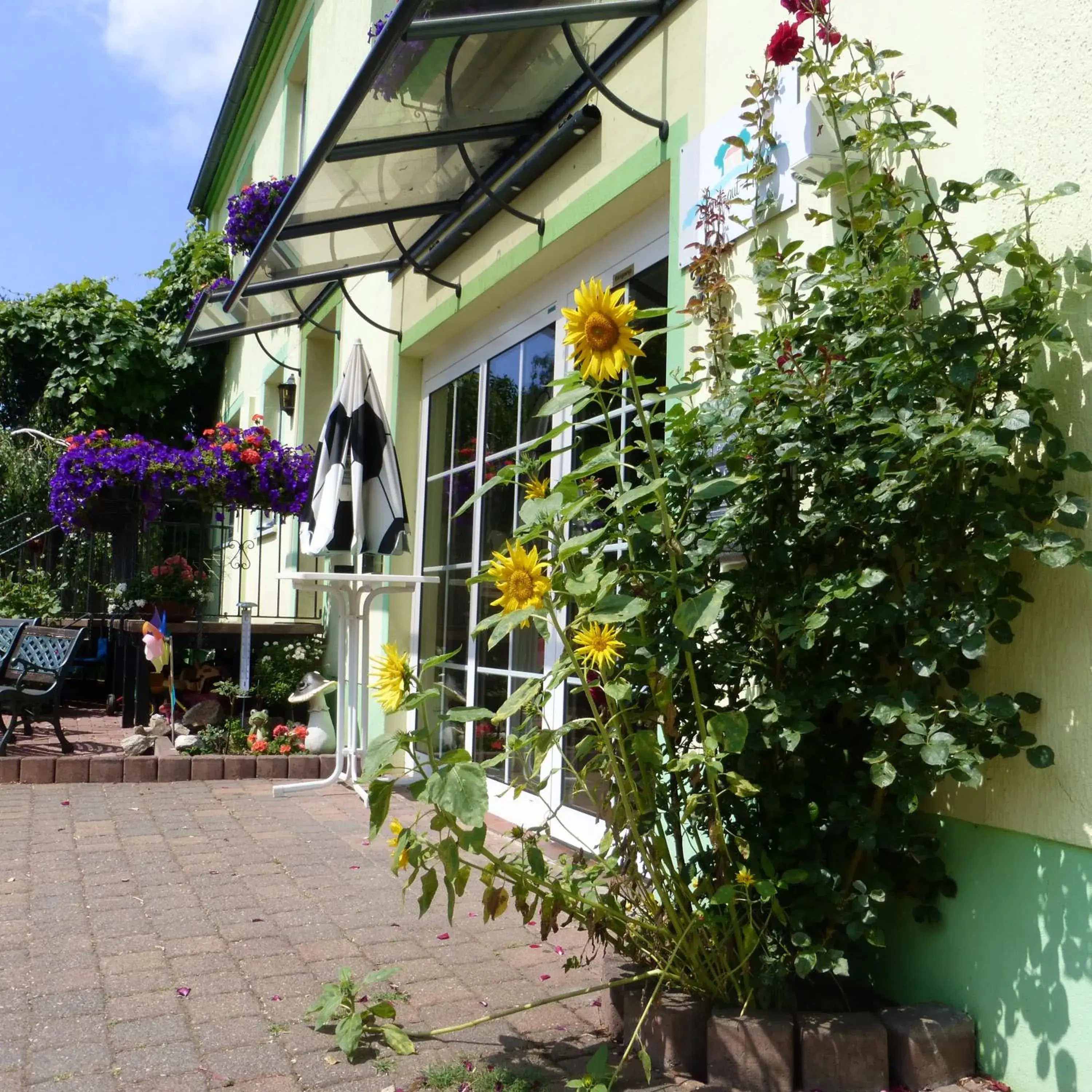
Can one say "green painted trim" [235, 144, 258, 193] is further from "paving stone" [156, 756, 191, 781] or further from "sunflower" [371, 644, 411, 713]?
"sunflower" [371, 644, 411, 713]

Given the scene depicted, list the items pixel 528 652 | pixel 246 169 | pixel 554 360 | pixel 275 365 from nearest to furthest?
pixel 554 360 → pixel 528 652 → pixel 275 365 → pixel 246 169

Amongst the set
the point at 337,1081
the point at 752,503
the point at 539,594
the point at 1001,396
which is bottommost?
the point at 337,1081

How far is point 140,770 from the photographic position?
610cm

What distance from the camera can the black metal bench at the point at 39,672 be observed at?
243 inches

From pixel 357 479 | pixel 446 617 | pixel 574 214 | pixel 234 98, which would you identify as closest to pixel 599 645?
pixel 574 214

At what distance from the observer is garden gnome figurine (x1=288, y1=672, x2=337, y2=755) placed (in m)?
6.70

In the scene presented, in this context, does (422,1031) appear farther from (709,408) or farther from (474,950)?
(709,408)

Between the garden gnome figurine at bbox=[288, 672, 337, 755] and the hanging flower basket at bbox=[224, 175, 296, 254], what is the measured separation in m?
3.16

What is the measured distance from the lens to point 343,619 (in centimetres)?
601

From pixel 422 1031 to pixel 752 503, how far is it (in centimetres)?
142

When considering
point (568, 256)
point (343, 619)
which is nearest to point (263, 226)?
point (343, 619)

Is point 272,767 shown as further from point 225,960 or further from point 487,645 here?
point 225,960

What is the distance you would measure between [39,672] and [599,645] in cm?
581

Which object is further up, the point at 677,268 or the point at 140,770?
the point at 677,268
